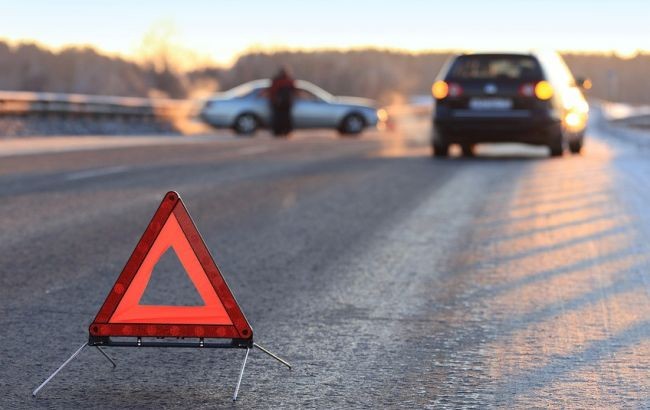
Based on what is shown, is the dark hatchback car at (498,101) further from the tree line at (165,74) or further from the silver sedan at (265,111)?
the tree line at (165,74)

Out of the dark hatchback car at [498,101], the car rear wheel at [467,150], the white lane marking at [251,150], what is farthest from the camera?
the white lane marking at [251,150]

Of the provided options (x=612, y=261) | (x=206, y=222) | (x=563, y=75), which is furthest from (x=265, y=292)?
(x=563, y=75)

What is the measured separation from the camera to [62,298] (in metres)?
7.10

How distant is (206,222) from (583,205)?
387cm

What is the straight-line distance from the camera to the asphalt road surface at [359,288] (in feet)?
17.1

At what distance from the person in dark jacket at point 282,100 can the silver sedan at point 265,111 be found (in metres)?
0.85

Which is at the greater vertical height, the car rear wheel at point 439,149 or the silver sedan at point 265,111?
the car rear wheel at point 439,149

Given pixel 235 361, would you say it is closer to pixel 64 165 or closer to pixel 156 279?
pixel 156 279

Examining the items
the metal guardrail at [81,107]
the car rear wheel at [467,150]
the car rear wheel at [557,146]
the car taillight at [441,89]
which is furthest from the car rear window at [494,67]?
the metal guardrail at [81,107]

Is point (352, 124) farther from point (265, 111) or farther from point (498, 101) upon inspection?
point (498, 101)

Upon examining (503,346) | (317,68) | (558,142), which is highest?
(503,346)

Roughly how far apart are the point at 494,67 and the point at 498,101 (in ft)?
2.42

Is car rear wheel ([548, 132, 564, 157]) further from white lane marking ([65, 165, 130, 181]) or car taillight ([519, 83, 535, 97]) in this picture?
white lane marking ([65, 165, 130, 181])

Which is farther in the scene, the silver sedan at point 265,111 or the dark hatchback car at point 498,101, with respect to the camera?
the silver sedan at point 265,111
